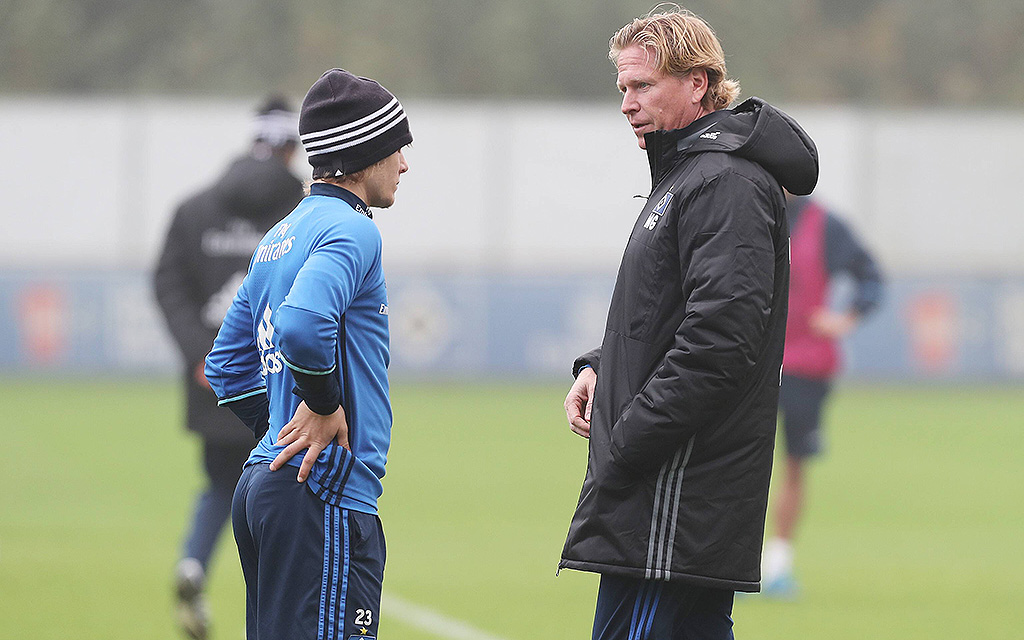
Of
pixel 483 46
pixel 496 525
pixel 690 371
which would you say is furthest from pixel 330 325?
pixel 483 46

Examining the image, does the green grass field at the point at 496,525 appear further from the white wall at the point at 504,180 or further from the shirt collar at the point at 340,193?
the white wall at the point at 504,180

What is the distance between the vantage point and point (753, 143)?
4.20 metres

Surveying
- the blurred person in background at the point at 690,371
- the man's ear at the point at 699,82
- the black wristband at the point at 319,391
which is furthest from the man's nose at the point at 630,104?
the black wristband at the point at 319,391

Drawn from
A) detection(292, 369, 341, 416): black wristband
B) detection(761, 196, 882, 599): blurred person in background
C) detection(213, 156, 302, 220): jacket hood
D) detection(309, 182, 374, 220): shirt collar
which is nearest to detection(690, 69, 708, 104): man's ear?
detection(309, 182, 374, 220): shirt collar

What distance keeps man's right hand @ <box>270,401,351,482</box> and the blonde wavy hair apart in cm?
137

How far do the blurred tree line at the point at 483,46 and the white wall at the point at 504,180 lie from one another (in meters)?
7.12

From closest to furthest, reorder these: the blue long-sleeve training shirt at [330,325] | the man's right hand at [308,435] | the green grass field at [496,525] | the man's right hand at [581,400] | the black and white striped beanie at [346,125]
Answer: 1. the blue long-sleeve training shirt at [330,325]
2. the man's right hand at [308,435]
3. the black and white striped beanie at [346,125]
4. the man's right hand at [581,400]
5. the green grass field at [496,525]

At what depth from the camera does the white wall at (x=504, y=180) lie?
25891 millimetres

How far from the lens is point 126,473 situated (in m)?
12.6

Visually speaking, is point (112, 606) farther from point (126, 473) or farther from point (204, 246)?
point (126, 473)

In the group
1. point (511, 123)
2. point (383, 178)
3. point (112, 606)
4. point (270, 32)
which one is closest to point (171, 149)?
point (511, 123)

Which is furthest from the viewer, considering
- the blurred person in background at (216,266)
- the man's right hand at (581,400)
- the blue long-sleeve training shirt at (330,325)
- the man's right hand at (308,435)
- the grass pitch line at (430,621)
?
the grass pitch line at (430,621)

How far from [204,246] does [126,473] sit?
5943mm

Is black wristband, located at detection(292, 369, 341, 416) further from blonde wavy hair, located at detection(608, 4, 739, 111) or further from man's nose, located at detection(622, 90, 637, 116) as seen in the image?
blonde wavy hair, located at detection(608, 4, 739, 111)
